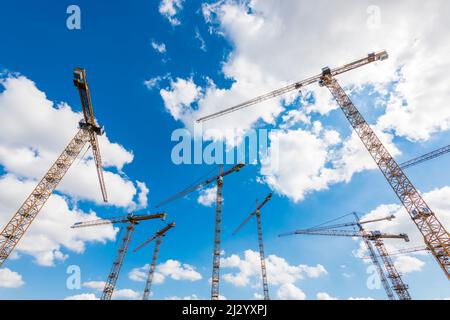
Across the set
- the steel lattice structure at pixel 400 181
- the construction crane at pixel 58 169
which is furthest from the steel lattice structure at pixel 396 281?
the construction crane at pixel 58 169

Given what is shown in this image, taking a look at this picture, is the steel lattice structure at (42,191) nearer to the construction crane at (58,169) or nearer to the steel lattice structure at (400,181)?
the construction crane at (58,169)

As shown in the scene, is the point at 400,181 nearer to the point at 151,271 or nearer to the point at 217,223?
the point at 217,223

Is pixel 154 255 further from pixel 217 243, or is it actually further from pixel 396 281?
pixel 396 281

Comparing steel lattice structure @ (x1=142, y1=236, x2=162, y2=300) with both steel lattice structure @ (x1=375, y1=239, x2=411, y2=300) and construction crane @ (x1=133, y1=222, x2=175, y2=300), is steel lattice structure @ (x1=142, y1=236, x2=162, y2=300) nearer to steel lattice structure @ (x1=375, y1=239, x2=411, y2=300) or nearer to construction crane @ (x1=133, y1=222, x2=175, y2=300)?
construction crane @ (x1=133, y1=222, x2=175, y2=300)

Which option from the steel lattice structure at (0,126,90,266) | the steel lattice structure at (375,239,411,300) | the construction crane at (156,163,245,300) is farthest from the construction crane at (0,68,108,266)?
the steel lattice structure at (375,239,411,300)

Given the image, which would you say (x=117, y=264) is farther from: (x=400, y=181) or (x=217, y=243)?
(x=400, y=181)

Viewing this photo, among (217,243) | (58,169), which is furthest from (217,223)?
(58,169)

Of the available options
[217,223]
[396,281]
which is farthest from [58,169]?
[396,281]

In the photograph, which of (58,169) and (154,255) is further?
(154,255)

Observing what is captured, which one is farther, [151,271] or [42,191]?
[151,271]

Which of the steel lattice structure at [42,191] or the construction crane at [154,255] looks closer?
the steel lattice structure at [42,191]

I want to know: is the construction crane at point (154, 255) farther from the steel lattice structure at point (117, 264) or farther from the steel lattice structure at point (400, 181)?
the steel lattice structure at point (400, 181)
